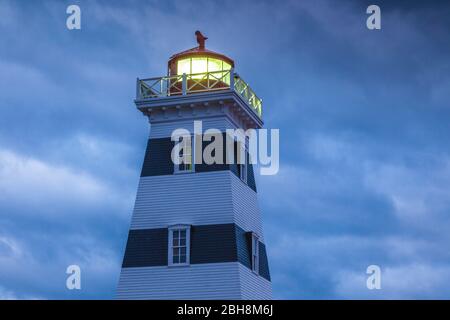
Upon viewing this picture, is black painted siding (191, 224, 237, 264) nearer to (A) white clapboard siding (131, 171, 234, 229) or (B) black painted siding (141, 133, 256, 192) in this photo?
(A) white clapboard siding (131, 171, 234, 229)

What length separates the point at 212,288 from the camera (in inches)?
1566

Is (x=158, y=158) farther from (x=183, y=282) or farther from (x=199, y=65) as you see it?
(x=183, y=282)

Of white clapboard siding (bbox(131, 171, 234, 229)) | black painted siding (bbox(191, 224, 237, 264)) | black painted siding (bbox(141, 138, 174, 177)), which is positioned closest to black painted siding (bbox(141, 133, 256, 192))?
black painted siding (bbox(141, 138, 174, 177))

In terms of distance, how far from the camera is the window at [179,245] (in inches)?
1604

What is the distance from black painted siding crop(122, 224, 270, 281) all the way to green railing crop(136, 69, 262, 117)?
6.33 metres

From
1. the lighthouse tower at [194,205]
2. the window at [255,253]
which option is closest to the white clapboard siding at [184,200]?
the lighthouse tower at [194,205]

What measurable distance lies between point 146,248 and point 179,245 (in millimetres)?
1587

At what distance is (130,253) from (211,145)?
602 cm

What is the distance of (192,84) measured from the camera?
1702 inches

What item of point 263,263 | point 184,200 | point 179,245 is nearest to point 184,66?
point 184,200

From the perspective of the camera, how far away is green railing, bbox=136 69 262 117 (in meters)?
42.7
